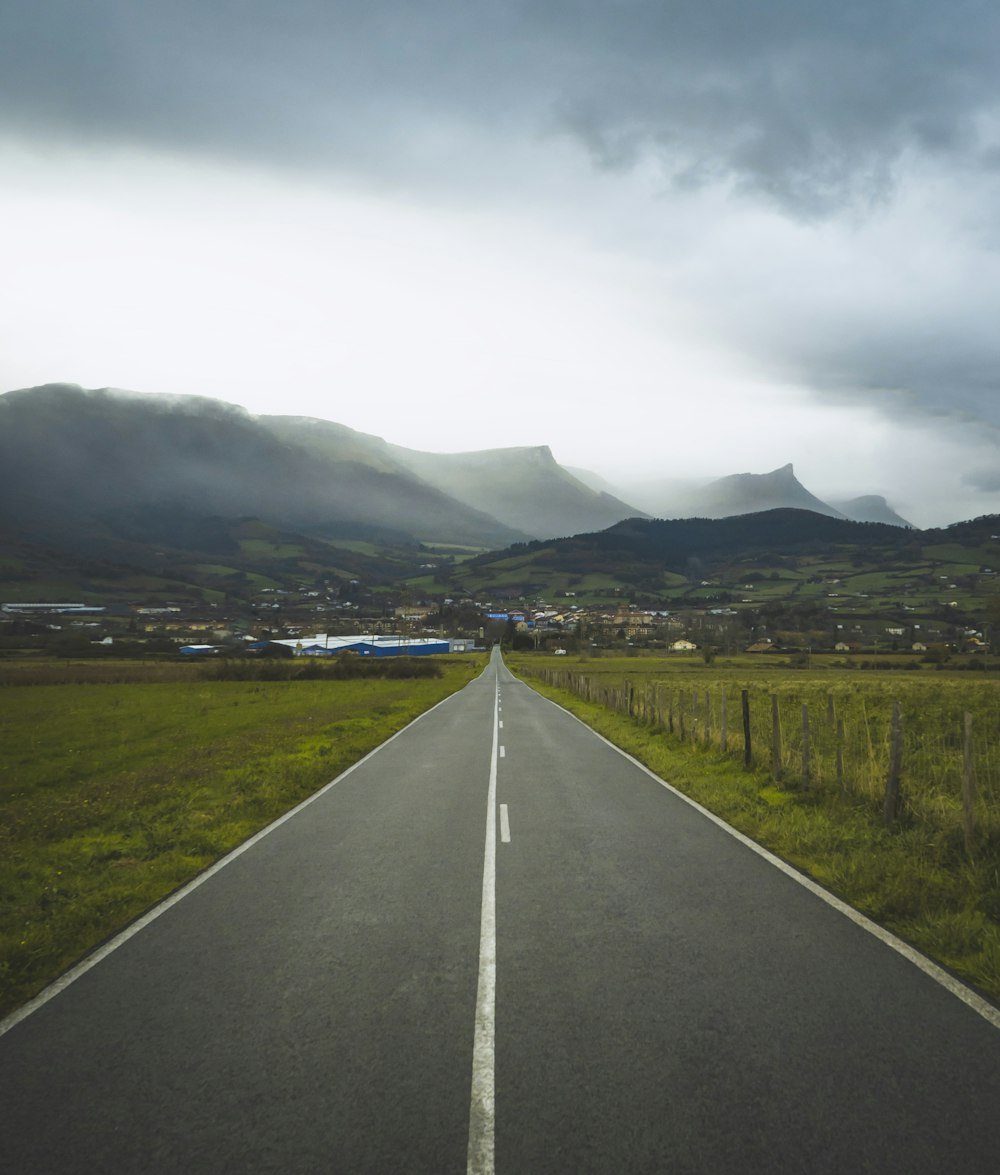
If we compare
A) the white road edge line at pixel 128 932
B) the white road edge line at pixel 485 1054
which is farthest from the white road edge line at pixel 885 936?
the white road edge line at pixel 128 932

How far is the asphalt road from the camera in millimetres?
3740

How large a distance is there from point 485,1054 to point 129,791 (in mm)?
13499

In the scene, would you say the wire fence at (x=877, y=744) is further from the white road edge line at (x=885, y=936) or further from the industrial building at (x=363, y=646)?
the industrial building at (x=363, y=646)

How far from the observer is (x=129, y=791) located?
15.2 metres

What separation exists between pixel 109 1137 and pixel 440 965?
279cm

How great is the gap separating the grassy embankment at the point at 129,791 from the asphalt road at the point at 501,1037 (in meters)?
0.88

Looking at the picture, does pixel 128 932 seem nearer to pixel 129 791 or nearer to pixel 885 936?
pixel 885 936

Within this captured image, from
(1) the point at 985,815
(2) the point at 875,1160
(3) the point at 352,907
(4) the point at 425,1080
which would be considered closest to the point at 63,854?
(3) the point at 352,907

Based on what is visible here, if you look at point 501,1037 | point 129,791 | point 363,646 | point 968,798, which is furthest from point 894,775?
point 363,646

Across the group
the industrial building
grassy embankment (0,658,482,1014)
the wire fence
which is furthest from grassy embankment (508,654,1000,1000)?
the industrial building

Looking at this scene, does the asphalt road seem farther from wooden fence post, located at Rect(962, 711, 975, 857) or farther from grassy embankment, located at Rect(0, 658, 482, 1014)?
wooden fence post, located at Rect(962, 711, 975, 857)

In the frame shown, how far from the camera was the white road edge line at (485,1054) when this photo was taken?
3650mm

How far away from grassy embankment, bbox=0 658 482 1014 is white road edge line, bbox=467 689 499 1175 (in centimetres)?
379

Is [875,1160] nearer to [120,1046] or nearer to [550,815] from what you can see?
[120,1046]
